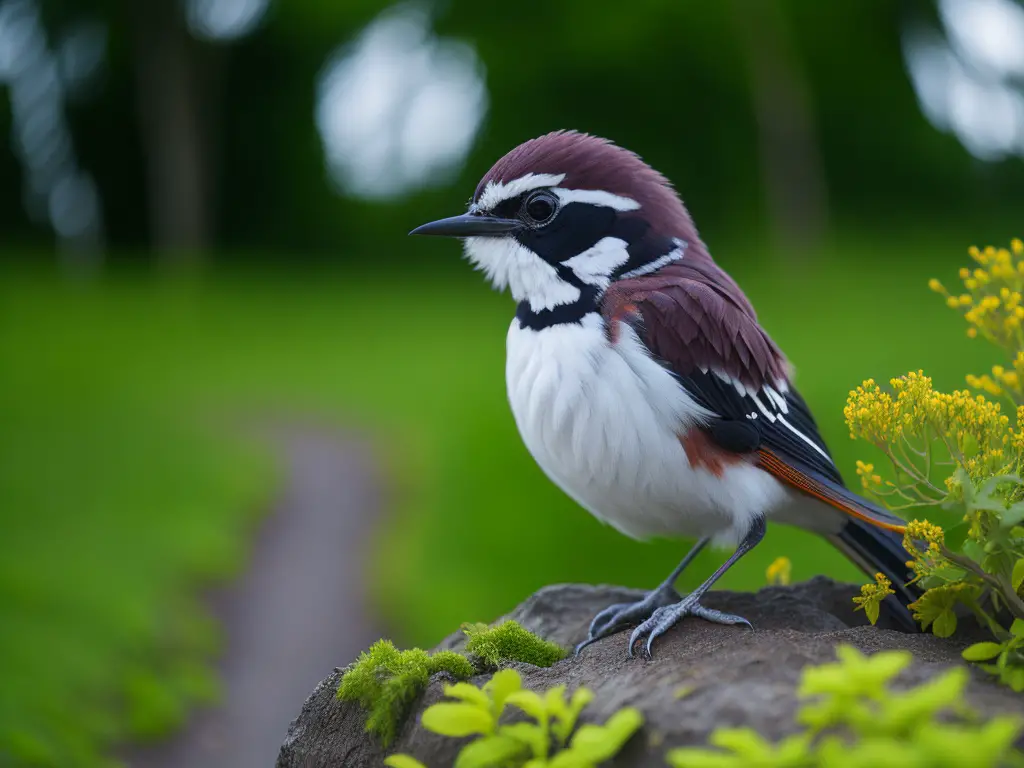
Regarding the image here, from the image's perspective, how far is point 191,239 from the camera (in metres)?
24.2

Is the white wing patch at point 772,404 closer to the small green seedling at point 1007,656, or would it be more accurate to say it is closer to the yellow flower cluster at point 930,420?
the yellow flower cluster at point 930,420

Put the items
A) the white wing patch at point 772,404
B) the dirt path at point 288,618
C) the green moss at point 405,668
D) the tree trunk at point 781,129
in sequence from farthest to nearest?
the tree trunk at point 781,129 < the dirt path at point 288,618 < the white wing patch at point 772,404 < the green moss at point 405,668

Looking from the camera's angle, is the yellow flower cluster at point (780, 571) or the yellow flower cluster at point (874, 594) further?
the yellow flower cluster at point (780, 571)

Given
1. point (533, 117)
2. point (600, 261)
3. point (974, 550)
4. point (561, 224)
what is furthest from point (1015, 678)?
point (533, 117)

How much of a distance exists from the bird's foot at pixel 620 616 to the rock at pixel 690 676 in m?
0.11

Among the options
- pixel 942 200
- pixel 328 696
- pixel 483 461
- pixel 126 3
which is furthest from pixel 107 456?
pixel 942 200

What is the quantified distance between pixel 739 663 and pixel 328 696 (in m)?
1.39

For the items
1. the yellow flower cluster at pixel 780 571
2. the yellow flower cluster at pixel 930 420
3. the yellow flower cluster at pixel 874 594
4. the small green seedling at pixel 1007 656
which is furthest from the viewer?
the yellow flower cluster at pixel 780 571

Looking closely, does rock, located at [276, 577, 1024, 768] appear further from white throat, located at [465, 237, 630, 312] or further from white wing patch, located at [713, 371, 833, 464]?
white throat, located at [465, 237, 630, 312]

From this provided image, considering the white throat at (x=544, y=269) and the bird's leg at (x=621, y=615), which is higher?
the white throat at (x=544, y=269)

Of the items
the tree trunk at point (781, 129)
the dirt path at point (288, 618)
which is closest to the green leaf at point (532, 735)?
the dirt path at point (288, 618)

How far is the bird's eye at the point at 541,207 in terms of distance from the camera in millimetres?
3699

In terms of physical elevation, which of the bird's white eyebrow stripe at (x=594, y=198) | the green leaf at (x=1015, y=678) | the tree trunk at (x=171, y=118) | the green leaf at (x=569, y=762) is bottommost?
the green leaf at (x=1015, y=678)

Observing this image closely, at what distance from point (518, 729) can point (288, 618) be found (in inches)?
260
